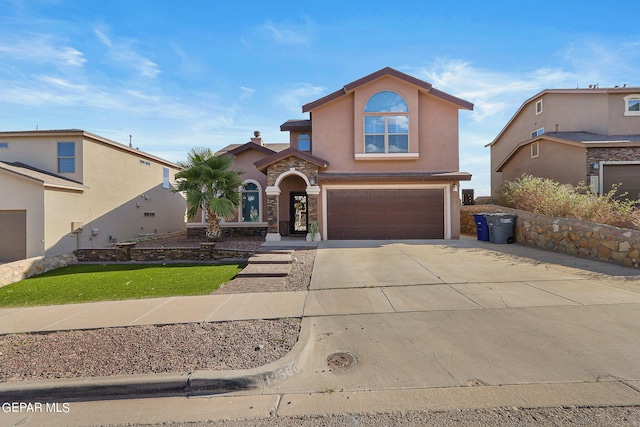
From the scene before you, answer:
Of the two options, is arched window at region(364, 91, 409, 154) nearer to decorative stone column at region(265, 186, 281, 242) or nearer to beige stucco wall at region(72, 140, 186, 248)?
decorative stone column at region(265, 186, 281, 242)

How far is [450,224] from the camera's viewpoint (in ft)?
46.9

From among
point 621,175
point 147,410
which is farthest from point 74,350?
point 621,175

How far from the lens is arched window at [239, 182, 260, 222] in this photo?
1733cm

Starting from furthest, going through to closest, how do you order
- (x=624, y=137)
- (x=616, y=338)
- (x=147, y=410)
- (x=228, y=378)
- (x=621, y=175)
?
(x=624, y=137)
(x=621, y=175)
(x=616, y=338)
(x=228, y=378)
(x=147, y=410)

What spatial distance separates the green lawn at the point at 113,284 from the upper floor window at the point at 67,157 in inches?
228

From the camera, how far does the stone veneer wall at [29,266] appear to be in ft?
33.4

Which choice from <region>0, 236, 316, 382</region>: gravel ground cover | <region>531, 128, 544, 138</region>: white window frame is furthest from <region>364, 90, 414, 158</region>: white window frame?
<region>531, 128, 544, 138</region>: white window frame

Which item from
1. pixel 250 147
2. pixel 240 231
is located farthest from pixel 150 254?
pixel 250 147

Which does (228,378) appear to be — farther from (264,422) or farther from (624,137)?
(624,137)

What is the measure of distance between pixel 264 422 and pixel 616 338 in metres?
4.75

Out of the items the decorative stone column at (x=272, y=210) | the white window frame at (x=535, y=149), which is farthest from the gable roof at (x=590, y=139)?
the decorative stone column at (x=272, y=210)

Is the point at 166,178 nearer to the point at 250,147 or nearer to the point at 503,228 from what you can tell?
the point at 250,147

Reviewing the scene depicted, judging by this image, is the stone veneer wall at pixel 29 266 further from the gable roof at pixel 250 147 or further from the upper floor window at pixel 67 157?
the gable roof at pixel 250 147

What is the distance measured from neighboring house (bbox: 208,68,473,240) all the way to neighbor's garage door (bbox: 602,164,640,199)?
820 centimetres
